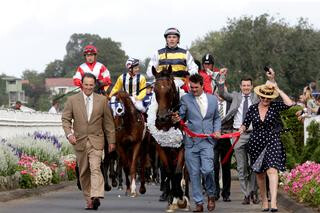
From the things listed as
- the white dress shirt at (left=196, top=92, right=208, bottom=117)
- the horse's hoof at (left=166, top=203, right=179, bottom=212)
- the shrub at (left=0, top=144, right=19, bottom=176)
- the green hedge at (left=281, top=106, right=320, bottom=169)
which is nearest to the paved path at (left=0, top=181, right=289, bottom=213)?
the horse's hoof at (left=166, top=203, right=179, bottom=212)

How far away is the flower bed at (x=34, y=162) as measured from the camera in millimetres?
19984

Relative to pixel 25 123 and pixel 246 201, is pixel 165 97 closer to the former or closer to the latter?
pixel 246 201

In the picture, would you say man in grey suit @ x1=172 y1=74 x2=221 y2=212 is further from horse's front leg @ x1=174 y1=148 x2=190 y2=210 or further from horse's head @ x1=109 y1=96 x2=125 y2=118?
horse's head @ x1=109 y1=96 x2=125 y2=118

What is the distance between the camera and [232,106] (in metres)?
18.6

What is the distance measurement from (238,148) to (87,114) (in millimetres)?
3183

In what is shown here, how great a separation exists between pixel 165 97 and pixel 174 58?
2.04 meters

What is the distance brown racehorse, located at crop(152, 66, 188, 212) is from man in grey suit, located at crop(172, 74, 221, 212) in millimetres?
184

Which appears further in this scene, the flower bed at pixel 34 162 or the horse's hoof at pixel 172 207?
the flower bed at pixel 34 162

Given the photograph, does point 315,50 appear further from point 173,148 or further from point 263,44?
point 173,148

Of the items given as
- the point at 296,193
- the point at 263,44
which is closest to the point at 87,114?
the point at 296,193

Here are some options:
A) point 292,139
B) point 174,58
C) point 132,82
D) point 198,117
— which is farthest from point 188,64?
point 292,139

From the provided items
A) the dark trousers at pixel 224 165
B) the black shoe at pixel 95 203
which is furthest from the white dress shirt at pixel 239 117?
the black shoe at pixel 95 203

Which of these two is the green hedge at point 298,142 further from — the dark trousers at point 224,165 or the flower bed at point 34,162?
the flower bed at point 34,162

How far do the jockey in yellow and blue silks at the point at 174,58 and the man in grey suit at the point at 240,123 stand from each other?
856mm
